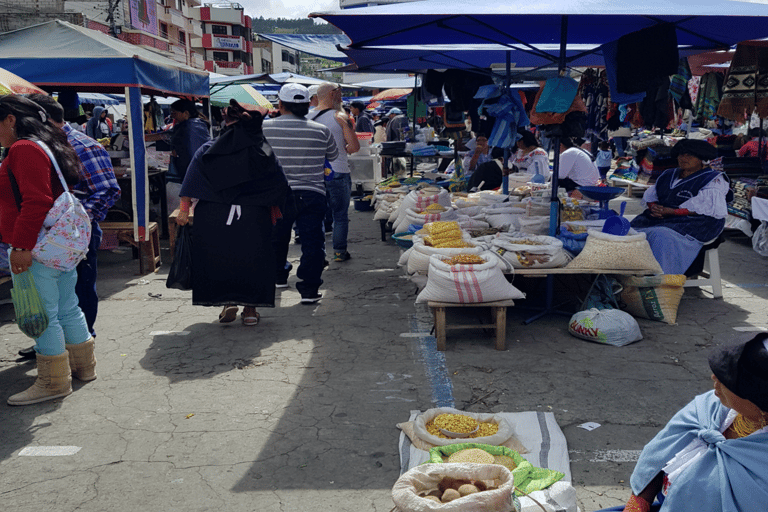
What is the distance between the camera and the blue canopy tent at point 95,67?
7281 millimetres

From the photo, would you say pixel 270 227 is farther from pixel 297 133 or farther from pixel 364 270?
pixel 364 270

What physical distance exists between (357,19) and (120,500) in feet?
13.1

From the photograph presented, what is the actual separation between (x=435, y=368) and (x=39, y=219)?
9.10 ft

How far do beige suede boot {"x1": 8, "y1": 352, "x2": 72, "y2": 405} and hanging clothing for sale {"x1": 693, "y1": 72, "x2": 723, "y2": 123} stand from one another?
10.1 m

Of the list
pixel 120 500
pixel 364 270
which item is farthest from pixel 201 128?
pixel 120 500

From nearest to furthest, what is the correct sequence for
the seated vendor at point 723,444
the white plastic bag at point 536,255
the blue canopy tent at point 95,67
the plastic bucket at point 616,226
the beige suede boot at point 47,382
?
the seated vendor at point 723,444 < the beige suede boot at point 47,382 < the white plastic bag at point 536,255 < the plastic bucket at point 616,226 < the blue canopy tent at point 95,67

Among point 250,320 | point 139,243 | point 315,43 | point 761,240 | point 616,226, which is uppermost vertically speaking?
point 315,43

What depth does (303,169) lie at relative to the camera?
245 inches

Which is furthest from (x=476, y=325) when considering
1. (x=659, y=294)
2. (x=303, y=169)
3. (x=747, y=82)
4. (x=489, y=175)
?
(x=747, y=82)

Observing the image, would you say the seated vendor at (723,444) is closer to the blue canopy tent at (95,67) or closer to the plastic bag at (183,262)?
the plastic bag at (183,262)

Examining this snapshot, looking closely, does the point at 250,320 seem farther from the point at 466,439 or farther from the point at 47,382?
the point at 466,439

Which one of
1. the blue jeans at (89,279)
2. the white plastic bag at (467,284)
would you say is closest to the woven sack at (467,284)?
the white plastic bag at (467,284)

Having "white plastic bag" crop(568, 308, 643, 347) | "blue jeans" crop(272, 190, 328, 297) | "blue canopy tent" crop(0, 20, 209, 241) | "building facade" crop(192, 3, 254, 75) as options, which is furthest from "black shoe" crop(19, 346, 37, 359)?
"building facade" crop(192, 3, 254, 75)

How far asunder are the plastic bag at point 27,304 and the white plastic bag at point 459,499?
8.55 feet
